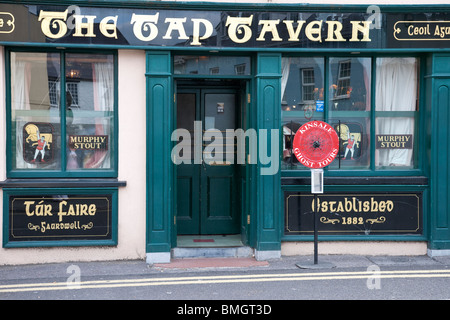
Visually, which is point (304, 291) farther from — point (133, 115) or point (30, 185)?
point (30, 185)

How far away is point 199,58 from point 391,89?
3.21 metres

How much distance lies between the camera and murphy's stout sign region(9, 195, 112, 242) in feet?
29.1

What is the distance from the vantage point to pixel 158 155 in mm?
8938

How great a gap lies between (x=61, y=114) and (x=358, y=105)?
475 centimetres

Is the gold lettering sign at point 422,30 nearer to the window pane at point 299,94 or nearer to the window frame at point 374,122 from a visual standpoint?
the window frame at point 374,122

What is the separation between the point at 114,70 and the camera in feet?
29.8

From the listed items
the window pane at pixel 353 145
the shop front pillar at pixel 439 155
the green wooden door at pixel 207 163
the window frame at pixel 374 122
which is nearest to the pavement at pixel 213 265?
the shop front pillar at pixel 439 155

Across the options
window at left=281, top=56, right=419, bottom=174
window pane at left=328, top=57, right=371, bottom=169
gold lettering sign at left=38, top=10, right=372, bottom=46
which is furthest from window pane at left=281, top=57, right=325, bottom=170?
gold lettering sign at left=38, top=10, right=372, bottom=46

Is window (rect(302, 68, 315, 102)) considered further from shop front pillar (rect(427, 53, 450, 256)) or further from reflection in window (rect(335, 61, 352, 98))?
shop front pillar (rect(427, 53, 450, 256))

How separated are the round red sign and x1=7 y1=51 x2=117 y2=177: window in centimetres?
289

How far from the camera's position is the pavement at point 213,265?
833 centimetres

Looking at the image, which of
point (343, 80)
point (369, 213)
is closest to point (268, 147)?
point (343, 80)

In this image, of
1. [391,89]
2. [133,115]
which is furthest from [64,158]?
[391,89]

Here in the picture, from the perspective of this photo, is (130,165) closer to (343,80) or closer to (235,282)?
(235,282)
